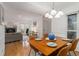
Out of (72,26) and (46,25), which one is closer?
(46,25)

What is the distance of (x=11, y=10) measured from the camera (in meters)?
2.73

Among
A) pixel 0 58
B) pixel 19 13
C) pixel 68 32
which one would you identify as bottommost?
pixel 0 58

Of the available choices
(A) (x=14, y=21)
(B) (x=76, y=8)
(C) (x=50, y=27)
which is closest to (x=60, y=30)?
(C) (x=50, y=27)

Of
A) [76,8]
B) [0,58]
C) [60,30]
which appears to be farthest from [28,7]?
[0,58]

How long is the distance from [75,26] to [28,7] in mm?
1514

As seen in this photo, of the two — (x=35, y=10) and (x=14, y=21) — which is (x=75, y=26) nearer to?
(x=35, y=10)

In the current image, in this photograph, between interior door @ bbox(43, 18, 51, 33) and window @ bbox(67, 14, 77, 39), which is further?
window @ bbox(67, 14, 77, 39)

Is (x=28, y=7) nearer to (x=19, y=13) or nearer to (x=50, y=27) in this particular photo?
(x=19, y=13)

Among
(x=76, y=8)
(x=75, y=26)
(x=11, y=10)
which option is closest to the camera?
(x=11, y=10)

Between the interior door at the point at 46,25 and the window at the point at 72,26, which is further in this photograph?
the window at the point at 72,26

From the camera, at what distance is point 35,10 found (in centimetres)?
291

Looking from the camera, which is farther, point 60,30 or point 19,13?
point 60,30

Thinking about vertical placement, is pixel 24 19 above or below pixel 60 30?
above

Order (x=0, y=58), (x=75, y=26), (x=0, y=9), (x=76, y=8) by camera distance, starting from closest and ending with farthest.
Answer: (x=0, y=58), (x=0, y=9), (x=76, y=8), (x=75, y=26)
